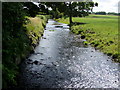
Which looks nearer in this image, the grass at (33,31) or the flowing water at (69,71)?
the flowing water at (69,71)

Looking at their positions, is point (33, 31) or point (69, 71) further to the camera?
point (33, 31)

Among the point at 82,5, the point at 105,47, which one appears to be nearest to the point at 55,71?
the point at 105,47

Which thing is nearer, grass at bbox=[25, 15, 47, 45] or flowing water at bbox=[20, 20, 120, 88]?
flowing water at bbox=[20, 20, 120, 88]

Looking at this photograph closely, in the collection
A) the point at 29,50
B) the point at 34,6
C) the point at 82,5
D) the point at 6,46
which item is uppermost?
the point at 82,5

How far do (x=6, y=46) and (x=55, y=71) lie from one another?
6.30m

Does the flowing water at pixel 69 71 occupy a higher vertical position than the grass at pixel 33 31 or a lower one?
lower

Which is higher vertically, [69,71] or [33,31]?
[33,31]

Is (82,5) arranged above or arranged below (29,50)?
above

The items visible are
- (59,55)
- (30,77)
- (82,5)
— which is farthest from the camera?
(82,5)

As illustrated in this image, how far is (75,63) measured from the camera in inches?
750

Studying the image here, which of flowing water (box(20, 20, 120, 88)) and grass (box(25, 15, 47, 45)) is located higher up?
grass (box(25, 15, 47, 45))

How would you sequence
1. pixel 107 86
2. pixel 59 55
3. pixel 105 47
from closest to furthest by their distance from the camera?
pixel 107 86
pixel 59 55
pixel 105 47

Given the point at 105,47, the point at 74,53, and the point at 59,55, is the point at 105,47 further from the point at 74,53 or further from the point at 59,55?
the point at 59,55

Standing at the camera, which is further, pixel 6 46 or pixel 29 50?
pixel 29 50
